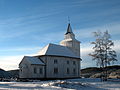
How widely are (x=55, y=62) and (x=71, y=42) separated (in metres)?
10.1

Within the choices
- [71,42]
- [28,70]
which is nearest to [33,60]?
[28,70]

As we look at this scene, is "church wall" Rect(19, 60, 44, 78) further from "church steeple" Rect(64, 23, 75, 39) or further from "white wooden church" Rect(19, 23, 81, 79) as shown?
"church steeple" Rect(64, 23, 75, 39)

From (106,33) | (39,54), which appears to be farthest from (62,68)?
(106,33)

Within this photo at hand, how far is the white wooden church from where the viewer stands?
49.8 m

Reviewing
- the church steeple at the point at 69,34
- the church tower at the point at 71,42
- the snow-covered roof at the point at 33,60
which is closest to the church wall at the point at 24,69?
the snow-covered roof at the point at 33,60

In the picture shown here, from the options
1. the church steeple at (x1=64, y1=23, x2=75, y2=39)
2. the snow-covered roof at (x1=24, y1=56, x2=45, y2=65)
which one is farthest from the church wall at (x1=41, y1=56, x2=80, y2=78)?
the church steeple at (x1=64, y1=23, x2=75, y2=39)

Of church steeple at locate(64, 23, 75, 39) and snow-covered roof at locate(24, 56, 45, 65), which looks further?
church steeple at locate(64, 23, 75, 39)

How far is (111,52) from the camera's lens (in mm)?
49594

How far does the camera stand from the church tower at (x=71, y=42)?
6174 centimetres

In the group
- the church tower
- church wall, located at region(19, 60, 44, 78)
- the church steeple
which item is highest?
the church steeple

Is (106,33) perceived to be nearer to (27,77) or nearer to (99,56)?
(99,56)

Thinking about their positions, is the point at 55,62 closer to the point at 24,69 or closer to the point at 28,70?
the point at 28,70

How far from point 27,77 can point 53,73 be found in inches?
267

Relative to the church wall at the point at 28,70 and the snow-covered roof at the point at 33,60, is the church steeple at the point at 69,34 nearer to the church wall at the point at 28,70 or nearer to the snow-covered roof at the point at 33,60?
the snow-covered roof at the point at 33,60
